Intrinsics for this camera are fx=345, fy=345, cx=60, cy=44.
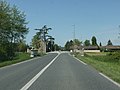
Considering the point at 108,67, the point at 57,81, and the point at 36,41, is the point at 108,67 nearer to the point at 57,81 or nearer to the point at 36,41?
the point at 57,81

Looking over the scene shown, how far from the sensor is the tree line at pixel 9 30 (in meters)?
69.0

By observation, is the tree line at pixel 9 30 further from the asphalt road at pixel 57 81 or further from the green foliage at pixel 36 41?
the green foliage at pixel 36 41

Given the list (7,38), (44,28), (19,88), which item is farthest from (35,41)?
(19,88)

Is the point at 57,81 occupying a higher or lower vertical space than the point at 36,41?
lower

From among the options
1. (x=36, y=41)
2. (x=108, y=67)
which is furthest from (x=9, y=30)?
(x=36, y=41)

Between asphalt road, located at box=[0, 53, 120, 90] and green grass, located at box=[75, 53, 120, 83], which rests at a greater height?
green grass, located at box=[75, 53, 120, 83]

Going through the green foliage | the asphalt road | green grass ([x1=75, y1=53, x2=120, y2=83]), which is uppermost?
the green foliage

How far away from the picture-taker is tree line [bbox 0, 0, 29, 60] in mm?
69000

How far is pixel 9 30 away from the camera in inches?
2933


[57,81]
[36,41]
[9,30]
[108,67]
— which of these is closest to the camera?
[57,81]

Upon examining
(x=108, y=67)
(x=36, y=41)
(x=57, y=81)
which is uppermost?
(x=36, y=41)

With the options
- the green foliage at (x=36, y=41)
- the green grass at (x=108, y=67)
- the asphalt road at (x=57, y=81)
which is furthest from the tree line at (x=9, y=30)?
the green foliage at (x=36, y=41)

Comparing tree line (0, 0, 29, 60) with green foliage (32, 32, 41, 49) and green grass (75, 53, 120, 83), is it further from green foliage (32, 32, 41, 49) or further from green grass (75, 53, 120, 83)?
green foliage (32, 32, 41, 49)

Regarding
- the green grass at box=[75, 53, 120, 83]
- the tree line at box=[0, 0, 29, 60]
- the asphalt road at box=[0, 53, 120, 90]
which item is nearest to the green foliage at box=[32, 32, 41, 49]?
the tree line at box=[0, 0, 29, 60]
